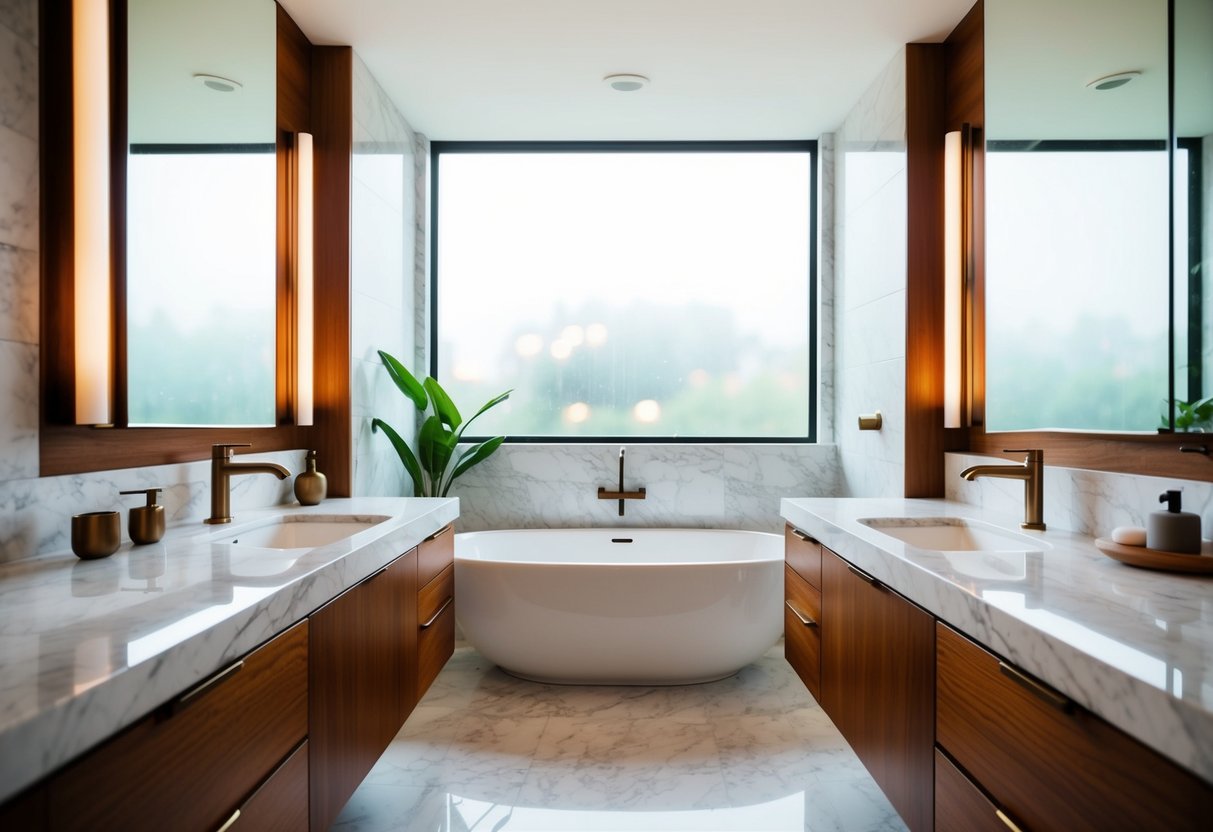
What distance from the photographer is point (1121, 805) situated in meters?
0.77

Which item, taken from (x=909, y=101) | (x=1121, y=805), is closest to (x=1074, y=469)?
(x=1121, y=805)

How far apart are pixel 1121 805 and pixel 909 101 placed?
2.49 metres

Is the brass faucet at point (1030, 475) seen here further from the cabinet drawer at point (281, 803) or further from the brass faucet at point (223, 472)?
the brass faucet at point (223, 472)

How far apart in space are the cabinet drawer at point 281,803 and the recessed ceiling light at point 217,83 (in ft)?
5.56

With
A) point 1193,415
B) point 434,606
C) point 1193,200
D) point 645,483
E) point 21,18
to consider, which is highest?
point 21,18

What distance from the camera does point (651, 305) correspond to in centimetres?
363

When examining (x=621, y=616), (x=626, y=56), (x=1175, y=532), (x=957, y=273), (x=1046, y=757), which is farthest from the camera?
(x=626, y=56)

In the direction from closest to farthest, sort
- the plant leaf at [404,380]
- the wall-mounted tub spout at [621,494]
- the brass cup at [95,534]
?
the brass cup at [95,534], the plant leaf at [404,380], the wall-mounted tub spout at [621,494]

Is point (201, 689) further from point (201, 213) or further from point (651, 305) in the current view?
point (651, 305)

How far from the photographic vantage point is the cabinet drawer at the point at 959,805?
1.08m

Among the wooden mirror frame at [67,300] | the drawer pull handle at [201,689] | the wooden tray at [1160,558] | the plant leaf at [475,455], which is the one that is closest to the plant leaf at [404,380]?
the plant leaf at [475,455]

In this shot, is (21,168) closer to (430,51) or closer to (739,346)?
(430,51)

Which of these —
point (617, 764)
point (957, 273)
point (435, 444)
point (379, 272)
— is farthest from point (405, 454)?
point (957, 273)

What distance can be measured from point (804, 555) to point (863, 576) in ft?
1.81
